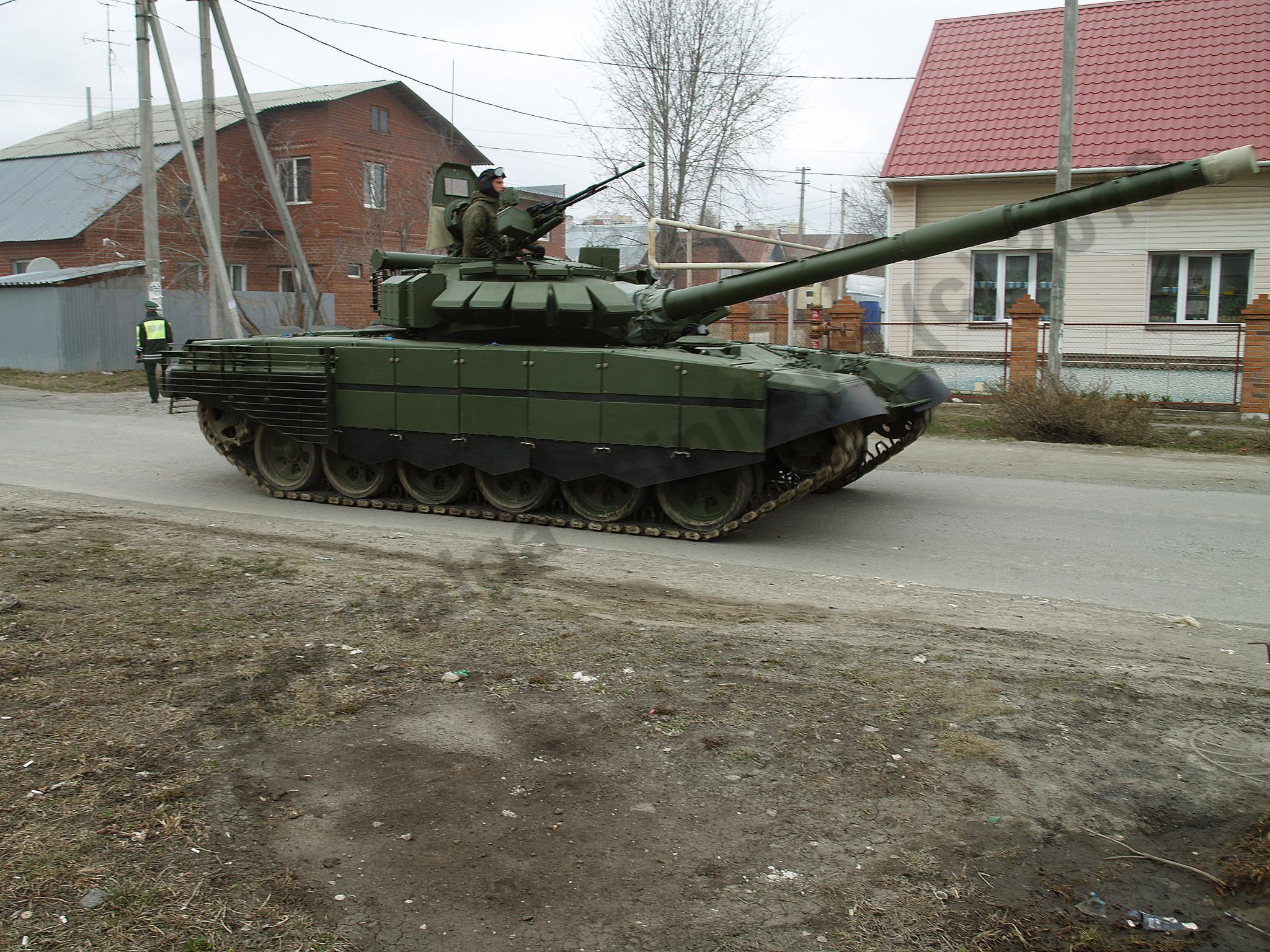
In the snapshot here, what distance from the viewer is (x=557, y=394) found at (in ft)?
29.5

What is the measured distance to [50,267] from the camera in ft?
89.0

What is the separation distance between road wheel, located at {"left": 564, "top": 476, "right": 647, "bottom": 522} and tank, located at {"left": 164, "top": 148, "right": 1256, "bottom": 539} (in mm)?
15

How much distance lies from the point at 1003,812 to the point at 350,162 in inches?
1151

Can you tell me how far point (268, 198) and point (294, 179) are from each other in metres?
0.94

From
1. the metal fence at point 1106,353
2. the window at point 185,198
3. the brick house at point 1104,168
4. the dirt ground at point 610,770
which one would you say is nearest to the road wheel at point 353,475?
the dirt ground at point 610,770

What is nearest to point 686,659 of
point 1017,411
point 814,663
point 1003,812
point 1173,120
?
point 814,663

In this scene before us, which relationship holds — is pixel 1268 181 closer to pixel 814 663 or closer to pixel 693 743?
pixel 814 663

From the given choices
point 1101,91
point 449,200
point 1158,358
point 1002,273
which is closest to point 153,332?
point 449,200

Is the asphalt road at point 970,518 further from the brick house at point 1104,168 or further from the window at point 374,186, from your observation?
the window at point 374,186

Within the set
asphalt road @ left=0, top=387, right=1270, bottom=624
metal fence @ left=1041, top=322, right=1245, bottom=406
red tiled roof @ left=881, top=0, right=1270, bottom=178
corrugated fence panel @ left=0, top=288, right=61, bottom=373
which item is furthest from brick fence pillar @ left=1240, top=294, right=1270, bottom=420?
corrugated fence panel @ left=0, top=288, right=61, bottom=373

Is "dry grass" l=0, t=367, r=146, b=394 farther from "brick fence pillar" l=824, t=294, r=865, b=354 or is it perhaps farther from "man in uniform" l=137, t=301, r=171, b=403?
"brick fence pillar" l=824, t=294, r=865, b=354

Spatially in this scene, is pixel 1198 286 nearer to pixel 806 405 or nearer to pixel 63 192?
pixel 806 405

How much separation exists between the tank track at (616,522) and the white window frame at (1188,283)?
11407 millimetres

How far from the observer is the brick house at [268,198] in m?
28.7
